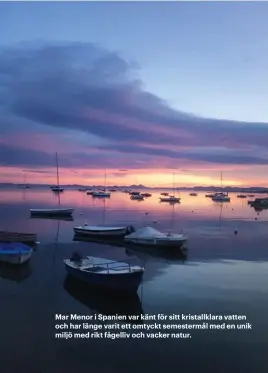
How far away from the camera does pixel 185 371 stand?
3.66m

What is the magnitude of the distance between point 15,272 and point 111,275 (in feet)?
9.00

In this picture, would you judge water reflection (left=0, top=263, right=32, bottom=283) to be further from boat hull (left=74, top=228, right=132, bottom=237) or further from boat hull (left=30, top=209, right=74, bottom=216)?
boat hull (left=30, top=209, right=74, bottom=216)

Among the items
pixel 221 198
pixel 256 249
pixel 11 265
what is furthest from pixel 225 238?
pixel 221 198

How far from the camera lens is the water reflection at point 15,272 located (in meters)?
7.49

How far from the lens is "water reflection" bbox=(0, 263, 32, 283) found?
7.49m

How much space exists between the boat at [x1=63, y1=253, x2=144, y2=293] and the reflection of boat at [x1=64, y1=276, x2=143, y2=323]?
109 millimetres

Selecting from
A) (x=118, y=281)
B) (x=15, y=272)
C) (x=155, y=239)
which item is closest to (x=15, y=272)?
(x=15, y=272)

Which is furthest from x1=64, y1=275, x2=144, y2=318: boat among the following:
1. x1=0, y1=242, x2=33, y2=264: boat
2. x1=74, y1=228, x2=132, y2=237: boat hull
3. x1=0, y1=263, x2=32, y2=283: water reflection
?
x1=74, y1=228, x2=132, y2=237: boat hull

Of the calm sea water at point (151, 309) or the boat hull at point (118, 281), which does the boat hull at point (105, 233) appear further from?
the boat hull at point (118, 281)

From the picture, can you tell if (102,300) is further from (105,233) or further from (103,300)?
(105,233)

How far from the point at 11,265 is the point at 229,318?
6005 mm

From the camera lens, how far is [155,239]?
1184 cm

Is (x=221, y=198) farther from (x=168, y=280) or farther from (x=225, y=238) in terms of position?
(x=168, y=280)

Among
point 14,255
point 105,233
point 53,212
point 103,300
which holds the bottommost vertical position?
point 103,300
